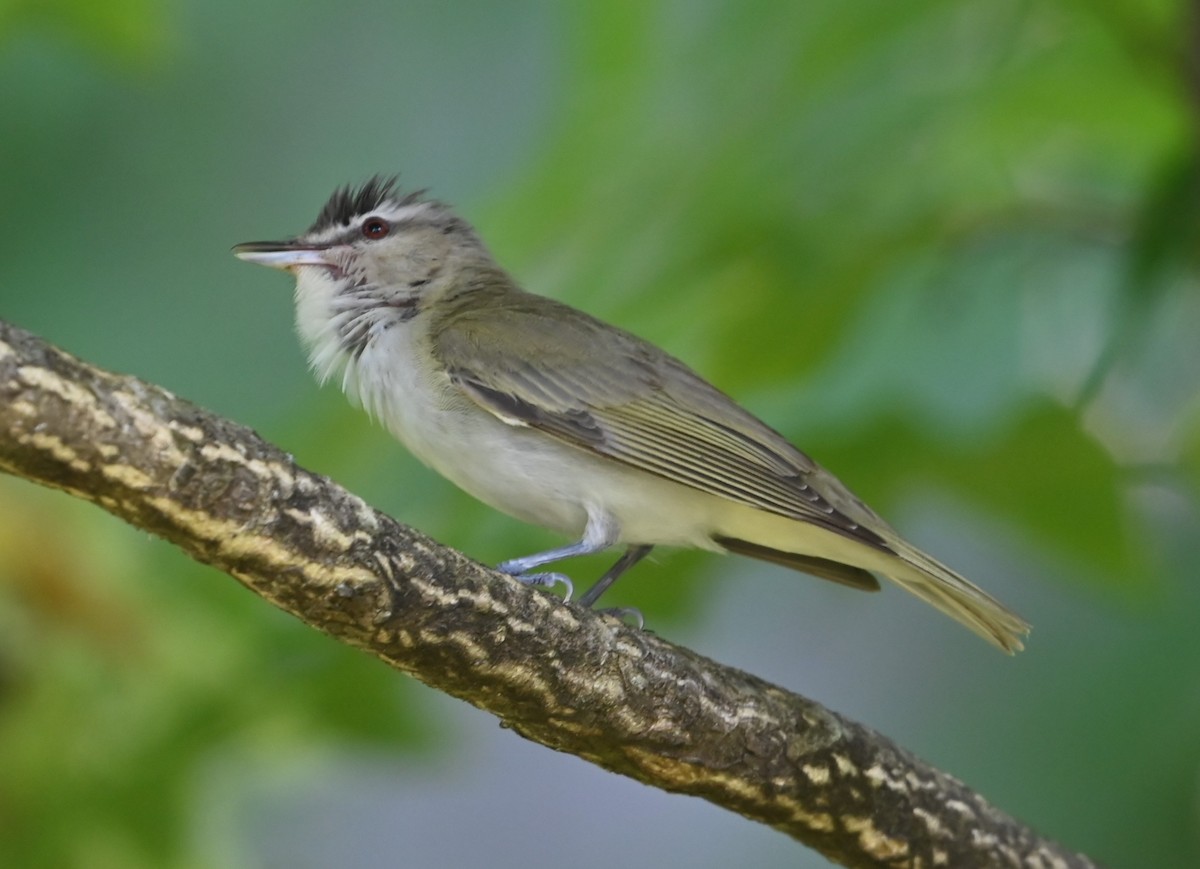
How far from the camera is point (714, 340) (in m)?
4.14

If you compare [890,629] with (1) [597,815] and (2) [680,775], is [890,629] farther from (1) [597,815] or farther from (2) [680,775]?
(2) [680,775]

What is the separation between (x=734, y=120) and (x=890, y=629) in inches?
138

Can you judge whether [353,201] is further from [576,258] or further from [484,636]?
[484,636]

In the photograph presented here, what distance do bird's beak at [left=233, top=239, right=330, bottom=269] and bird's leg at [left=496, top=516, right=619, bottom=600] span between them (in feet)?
3.87

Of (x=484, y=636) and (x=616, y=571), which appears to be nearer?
(x=484, y=636)

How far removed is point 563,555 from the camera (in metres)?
3.85

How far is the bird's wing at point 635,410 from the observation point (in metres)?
3.93

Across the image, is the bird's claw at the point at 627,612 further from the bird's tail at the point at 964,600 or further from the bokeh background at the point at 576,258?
the bird's tail at the point at 964,600

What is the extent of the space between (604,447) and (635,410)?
7.3 inches

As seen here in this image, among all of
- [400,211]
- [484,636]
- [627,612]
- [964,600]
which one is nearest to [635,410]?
[627,612]

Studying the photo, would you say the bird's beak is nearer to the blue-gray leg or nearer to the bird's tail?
the blue-gray leg

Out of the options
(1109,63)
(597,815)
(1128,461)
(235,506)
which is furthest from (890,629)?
(235,506)

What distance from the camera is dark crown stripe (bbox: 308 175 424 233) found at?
15.4 ft

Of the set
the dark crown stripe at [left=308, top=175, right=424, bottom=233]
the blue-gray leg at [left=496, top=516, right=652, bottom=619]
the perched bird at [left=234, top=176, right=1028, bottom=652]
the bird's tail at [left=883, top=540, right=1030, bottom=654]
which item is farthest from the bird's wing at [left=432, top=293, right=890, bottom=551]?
the dark crown stripe at [left=308, top=175, right=424, bottom=233]
